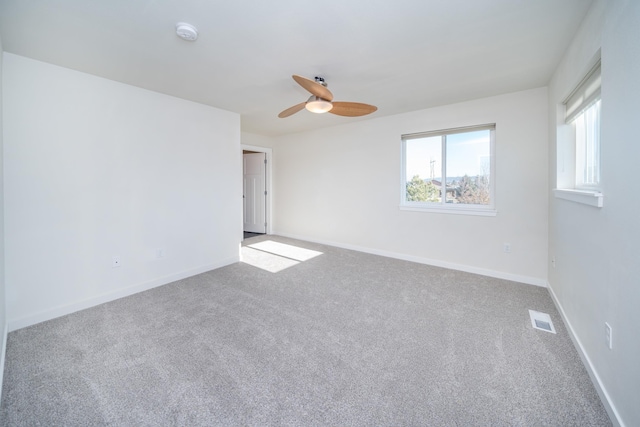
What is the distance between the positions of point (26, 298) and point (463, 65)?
4.39 meters

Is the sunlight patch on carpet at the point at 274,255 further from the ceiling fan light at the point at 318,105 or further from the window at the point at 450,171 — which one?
the ceiling fan light at the point at 318,105

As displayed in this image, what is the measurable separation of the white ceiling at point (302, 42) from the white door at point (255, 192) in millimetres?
3025

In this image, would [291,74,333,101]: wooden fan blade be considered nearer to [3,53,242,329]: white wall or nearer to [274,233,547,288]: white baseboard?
[3,53,242,329]: white wall

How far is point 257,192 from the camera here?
244 inches

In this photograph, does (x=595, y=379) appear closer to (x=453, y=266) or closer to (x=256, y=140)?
(x=453, y=266)

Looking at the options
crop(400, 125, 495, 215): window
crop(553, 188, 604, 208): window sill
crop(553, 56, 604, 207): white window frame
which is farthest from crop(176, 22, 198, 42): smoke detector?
crop(400, 125, 495, 215): window

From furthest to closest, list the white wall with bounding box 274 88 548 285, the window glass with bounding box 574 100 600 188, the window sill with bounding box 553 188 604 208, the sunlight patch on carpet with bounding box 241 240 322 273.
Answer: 1. the sunlight patch on carpet with bounding box 241 240 322 273
2. the white wall with bounding box 274 88 548 285
3. the window glass with bounding box 574 100 600 188
4. the window sill with bounding box 553 188 604 208

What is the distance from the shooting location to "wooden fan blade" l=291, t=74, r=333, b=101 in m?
2.01

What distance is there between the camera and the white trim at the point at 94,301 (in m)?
2.18

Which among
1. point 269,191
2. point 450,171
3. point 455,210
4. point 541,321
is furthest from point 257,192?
point 541,321

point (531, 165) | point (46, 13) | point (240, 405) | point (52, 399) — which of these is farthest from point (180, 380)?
point (531, 165)

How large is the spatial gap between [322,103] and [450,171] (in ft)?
7.47

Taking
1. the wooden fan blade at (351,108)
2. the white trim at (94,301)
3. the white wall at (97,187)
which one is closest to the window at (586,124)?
the wooden fan blade at (351,108)

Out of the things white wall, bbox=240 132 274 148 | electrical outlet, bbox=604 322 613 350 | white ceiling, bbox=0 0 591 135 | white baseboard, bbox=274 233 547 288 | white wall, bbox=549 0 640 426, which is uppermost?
white wall, bbox=240 132 274 148
